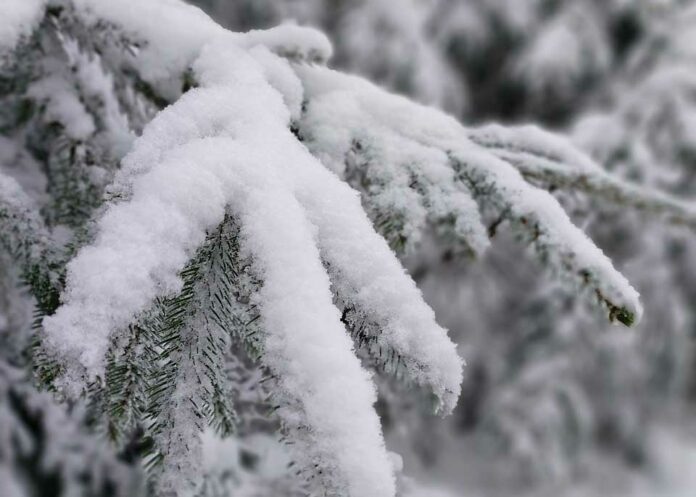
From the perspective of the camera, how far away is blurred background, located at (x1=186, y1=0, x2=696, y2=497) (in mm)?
4168

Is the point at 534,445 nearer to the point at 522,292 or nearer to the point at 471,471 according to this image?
the point at 471,471

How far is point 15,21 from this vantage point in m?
0.88

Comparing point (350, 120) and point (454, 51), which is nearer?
point (350, 120)

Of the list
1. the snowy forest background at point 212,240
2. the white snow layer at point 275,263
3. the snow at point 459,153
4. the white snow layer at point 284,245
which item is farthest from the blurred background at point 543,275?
the white snow layer at point 275,263

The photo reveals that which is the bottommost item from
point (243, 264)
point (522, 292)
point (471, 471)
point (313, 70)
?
point (471, 471)

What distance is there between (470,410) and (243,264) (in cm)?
516

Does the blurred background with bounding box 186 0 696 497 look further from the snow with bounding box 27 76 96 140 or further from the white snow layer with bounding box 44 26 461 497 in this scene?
the white snow layer with bounding box 44 26 461 497

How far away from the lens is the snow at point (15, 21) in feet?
2.86

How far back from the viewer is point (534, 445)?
4578 millimetres

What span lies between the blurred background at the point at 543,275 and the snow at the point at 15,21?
2954mm

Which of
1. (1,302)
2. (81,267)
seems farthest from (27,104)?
(81,267)

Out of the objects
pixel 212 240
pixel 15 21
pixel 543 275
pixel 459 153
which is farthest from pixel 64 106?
pixel 543 275

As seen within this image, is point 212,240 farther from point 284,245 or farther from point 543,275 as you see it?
point 543,275

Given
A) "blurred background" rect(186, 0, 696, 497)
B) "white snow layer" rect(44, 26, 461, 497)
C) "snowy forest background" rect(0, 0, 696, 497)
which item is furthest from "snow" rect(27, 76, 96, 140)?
"blurred background" rect(186, 0, 696, 497)
